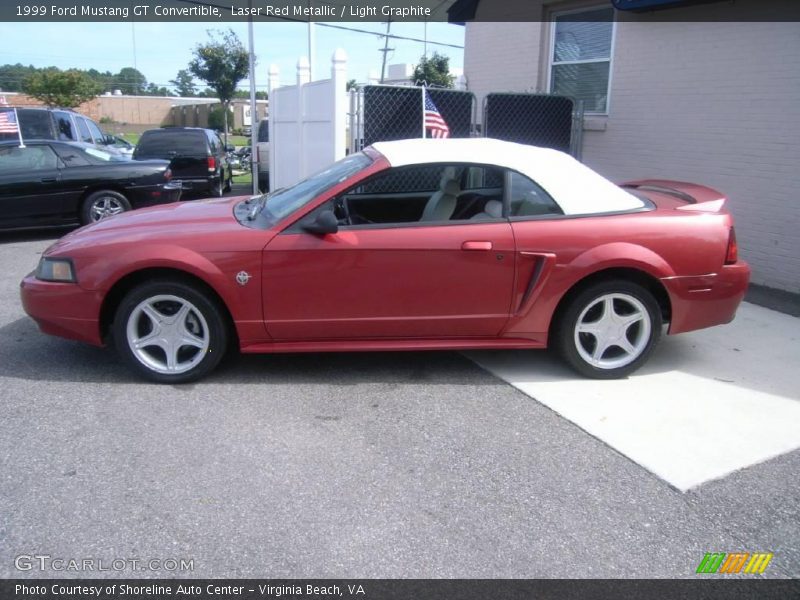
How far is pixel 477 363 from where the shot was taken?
479 cm

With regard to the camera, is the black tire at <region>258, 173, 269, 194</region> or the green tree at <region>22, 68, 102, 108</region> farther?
the green tree at <region>22, 68, 102, 108</region>

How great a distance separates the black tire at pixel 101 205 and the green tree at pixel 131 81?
6810cm

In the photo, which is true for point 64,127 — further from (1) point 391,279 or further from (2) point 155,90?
(2) point 155,90

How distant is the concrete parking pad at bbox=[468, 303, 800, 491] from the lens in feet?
11.7

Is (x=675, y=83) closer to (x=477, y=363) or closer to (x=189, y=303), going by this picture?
(x=477, y=363)

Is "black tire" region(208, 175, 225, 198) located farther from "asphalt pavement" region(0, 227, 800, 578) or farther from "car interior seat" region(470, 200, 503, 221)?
"car interior seat" region(470, 200, 503, 221)

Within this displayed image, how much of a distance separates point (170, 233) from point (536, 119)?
5.60 meters

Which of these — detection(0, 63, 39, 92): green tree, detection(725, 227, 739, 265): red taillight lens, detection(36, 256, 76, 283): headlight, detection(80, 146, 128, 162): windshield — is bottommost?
detection(36, 256, 76, 283): headlight

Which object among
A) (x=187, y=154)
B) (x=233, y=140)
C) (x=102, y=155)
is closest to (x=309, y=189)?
(x=102, y=155)

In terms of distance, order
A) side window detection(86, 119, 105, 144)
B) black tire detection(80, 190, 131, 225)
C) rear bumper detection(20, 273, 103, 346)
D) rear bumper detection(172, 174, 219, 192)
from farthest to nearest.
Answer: side window detection(86, 119, 105, 144) < rear bumper detection(172, 174, 219, 192) < black tire detection(80, 190, 131, 225) < rear bumper detection(20, 273, 103, 346)

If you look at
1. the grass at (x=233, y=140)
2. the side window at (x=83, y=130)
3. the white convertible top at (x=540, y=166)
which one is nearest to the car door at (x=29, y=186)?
the side window at (x=83, y=130)

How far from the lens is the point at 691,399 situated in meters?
4.24

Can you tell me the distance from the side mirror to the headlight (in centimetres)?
150

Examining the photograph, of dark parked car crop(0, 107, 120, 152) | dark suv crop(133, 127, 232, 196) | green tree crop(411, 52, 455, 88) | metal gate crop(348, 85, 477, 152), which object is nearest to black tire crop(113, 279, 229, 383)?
metal gate crop(348, 85, 477, 152)
